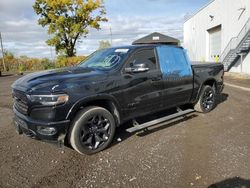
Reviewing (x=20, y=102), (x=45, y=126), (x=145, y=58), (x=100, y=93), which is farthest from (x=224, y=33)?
(x=45, y=126)

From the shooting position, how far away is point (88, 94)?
4383 millimetres

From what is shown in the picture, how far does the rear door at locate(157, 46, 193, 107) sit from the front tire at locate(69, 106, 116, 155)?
1.65 meters

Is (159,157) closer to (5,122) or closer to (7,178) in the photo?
(7,178)

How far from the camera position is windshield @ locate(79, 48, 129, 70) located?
5088 mm

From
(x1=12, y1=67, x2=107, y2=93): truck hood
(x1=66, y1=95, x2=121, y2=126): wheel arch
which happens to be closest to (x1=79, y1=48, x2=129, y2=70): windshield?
(x1=12, y1=67, x2=107, y2=93): truck hood

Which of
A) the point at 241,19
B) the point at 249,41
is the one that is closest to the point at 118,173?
the point at 249,41

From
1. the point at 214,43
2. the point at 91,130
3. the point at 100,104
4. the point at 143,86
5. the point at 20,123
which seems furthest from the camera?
the point at 214,43

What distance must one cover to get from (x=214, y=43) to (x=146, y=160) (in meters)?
27.8

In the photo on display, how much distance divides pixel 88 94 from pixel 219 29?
86.2ft

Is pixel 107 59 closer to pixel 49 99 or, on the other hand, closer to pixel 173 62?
pixel 173 62

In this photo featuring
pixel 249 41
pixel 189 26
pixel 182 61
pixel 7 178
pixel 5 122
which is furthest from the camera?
pixel 189 26

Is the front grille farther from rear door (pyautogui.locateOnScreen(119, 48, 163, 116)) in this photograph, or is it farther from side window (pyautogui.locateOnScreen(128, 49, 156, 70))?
side window (pyautogui.locateOnScreen(128, 49, 156, 70))

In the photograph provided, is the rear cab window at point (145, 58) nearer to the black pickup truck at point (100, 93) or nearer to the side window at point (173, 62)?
the black pickup truck at point (100, 93)

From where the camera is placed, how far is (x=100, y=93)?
4539mm
